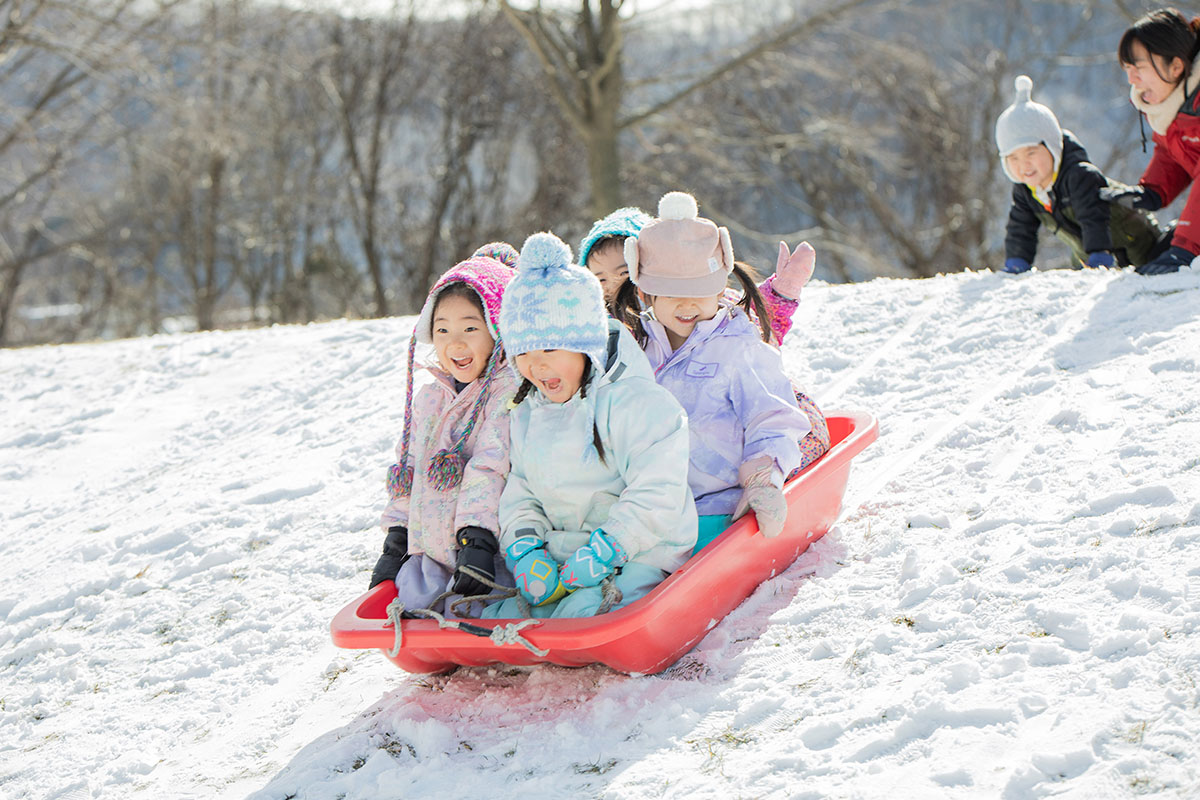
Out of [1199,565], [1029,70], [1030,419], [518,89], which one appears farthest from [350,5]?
[1199,565]

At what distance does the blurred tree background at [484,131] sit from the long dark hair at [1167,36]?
522cm

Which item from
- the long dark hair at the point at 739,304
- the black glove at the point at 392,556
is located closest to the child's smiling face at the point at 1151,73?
the long dark hair at the point at 739,304

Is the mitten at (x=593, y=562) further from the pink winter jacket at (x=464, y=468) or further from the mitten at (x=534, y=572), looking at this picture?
the pink winter jacket at (x=464, y=468)

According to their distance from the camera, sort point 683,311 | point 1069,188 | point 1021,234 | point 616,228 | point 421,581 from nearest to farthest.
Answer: point 421,581
point 683,311
point 616,228
point 1069,188
point 1021,234

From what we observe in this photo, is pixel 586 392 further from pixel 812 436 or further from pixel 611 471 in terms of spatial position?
pixel 812 436

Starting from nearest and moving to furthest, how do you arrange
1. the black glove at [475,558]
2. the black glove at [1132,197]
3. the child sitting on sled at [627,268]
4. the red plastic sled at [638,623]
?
the red plastic sled at [638,623], the black glove at [475,558], the child sitting on sled at [627,268], the black glove at [1132,197]

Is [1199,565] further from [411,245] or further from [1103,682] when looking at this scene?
[411,245]

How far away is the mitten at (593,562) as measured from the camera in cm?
222

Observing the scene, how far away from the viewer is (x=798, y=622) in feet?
7.65

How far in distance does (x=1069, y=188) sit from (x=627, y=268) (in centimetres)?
261

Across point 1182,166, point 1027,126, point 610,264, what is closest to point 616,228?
point 610,264

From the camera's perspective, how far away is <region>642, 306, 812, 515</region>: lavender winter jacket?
2545 mm

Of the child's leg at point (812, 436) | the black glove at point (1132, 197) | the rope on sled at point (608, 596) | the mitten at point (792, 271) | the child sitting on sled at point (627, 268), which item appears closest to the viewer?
the rope on sled at point (608, 596)

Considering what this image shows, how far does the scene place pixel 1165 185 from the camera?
4430 mm
